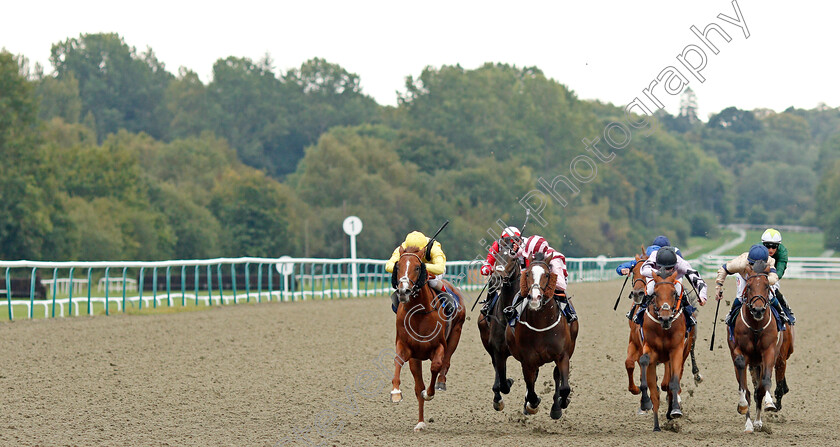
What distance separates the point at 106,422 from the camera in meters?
8.60

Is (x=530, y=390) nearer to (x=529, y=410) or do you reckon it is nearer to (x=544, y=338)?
(x=529, y=410)

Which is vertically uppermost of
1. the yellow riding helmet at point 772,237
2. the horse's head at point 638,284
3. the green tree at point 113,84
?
the green tree at point 113,84

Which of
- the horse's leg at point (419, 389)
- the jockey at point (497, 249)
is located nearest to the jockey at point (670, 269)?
the jockey at point (497, 249)

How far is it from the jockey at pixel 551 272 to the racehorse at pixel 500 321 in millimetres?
143

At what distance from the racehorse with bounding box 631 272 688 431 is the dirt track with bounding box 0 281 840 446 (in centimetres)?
28

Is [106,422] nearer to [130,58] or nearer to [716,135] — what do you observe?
[130,58]

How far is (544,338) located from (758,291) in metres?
1.77

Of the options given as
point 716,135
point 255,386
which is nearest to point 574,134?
point 716,135

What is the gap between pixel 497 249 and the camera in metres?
9.99

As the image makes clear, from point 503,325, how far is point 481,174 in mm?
52931

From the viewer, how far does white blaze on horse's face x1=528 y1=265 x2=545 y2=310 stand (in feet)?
27.5

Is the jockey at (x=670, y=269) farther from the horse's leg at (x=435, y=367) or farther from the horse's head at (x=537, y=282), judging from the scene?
the horse's leg at (x=435, y=367)

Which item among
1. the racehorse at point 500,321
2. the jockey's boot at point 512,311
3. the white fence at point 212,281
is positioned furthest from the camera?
the white fence at point 212,281

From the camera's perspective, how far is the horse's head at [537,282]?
8.41m
